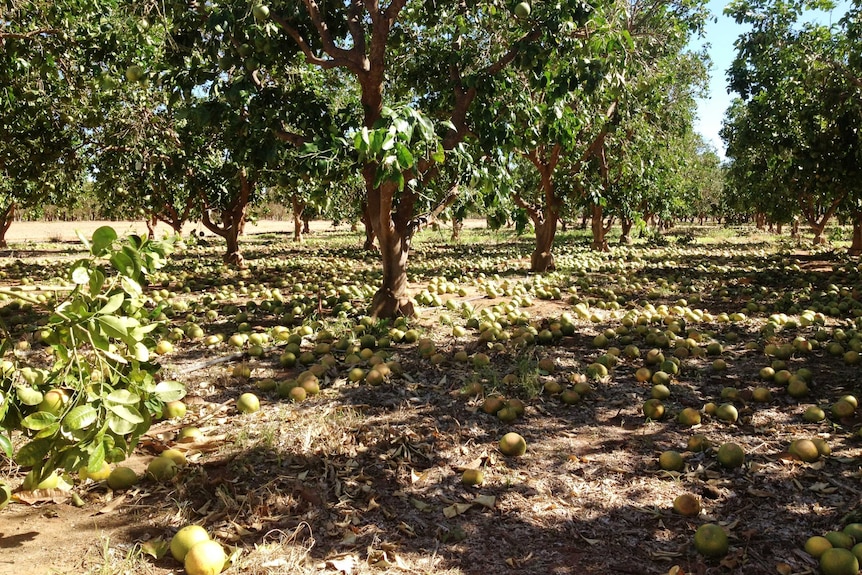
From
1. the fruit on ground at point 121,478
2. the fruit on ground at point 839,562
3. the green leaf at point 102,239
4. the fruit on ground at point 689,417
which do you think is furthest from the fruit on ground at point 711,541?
the fruit on ground at point 121,478

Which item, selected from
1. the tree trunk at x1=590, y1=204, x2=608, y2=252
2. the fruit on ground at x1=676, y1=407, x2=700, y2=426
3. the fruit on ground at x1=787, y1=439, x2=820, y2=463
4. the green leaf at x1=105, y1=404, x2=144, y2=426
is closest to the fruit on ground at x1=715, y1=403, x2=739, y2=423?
the fruit on ground at x1=676, y1=407, x2=700, y2=426

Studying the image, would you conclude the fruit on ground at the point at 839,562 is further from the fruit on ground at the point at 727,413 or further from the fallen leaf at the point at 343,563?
the fallen leaf at the point at 343,563

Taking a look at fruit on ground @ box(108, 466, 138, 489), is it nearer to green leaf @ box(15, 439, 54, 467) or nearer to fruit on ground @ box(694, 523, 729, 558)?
green leaf @ box(15, 439, 54, 467)

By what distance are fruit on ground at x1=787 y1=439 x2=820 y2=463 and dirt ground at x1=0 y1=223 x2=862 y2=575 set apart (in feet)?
0.15

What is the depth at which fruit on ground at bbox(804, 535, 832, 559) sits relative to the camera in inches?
107

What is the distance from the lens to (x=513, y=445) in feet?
12.7

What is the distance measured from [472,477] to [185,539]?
5.56 ft

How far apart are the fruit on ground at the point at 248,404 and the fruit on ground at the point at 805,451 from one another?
13.3ft

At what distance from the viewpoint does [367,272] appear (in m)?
14.0

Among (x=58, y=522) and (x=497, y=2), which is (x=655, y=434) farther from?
(x=497, y=2)

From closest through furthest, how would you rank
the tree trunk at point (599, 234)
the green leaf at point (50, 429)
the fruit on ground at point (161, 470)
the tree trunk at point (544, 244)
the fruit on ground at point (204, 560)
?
the green leaf at point (50, 429) → the fruit on ground at point (204, 560) → the fruit on ground at point (161, 470) → the tree trunk at point (544, 244) → the tree trunk at point (599, 234)

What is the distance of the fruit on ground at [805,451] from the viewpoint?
3.70 meters

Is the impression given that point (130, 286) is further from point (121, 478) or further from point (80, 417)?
point (121, 478)

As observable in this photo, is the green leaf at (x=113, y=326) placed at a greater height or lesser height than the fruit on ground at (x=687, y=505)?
greater
